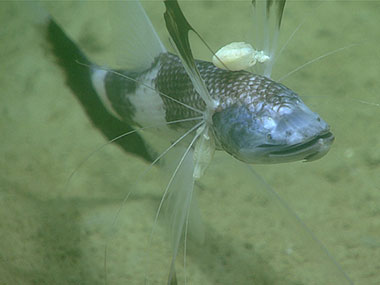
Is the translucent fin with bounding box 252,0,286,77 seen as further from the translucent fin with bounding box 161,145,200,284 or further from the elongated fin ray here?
the translucent fin with bounding box 161,145,200,284

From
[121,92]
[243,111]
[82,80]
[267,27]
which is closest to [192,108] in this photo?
[243,111]

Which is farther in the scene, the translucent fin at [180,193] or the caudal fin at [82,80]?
the caudal fin at [82,80]

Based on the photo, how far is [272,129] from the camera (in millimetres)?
1207

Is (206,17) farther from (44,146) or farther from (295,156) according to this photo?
A: (295,156)

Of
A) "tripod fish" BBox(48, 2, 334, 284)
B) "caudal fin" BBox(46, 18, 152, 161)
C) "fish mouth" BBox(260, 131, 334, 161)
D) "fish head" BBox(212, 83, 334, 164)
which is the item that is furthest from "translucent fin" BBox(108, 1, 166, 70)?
"fish mouth" BBox(260, 131, 334, 161)

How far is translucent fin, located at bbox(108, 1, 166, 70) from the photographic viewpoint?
66.9 inches

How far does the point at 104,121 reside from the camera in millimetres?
2193

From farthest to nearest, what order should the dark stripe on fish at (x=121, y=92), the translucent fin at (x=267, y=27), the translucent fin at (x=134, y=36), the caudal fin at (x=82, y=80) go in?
1. the caudal fin at (x=82, y=80)
2. the dark stripe on fish at (x=121, y=92)
3. the translucent fin at (x=134, y=36)
4. the translucent fin at (x=267, y=27)

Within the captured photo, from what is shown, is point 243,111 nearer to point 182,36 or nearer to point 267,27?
point 182,36

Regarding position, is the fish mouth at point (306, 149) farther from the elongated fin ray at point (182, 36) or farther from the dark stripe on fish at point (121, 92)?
the dark stripe on fish at point (121, 92)

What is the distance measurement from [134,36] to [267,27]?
0.59 metres

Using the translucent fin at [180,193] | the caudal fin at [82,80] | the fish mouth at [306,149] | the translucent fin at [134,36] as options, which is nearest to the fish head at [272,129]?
the fish mouth at [306,149]

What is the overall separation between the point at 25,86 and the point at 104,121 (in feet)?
2.72

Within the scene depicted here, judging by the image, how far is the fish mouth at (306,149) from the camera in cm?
115
